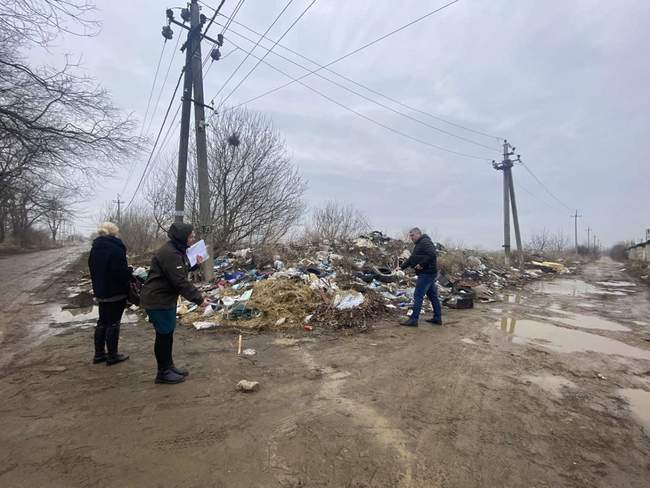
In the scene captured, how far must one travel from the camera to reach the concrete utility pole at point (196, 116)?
350 inches

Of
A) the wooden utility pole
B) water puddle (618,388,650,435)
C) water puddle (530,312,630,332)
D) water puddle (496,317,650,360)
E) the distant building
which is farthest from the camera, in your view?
the distant building

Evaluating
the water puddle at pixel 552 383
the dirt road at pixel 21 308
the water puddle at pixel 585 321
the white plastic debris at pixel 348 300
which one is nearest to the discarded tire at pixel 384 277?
the white plastic debris at pixel 348 300

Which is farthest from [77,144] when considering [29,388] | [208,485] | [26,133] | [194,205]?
[208,485]

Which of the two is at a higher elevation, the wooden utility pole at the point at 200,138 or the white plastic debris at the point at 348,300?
the wooden utility pole at the point at 200,138

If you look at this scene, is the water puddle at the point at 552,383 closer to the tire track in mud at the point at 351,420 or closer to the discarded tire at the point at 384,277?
the tire track in mud at the point at 351,420

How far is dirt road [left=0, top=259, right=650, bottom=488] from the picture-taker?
2340 millimetres

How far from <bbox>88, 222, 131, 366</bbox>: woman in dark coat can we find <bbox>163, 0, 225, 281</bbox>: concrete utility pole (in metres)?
4.65

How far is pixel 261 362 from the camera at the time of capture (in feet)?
14.7

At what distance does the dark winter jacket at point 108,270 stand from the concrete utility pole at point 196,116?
4677 mm

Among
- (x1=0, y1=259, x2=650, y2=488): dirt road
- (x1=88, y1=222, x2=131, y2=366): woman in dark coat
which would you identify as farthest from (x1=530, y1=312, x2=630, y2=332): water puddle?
(x1=88, y1=222, x2=131, y2=366): woman in dark coat

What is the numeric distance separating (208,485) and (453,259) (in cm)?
1320

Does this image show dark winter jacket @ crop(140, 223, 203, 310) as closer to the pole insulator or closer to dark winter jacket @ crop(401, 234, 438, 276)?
dark winter jacket @ crop(401, 234, 438, 276)

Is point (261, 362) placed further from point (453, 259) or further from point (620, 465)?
point (453, 259)

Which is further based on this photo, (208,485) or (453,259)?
(453,259)
